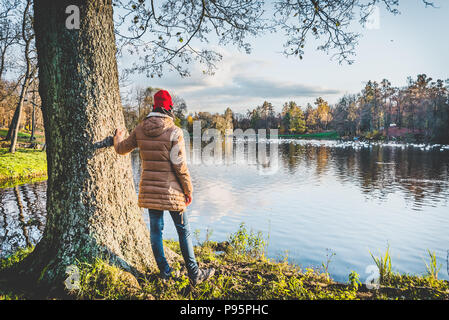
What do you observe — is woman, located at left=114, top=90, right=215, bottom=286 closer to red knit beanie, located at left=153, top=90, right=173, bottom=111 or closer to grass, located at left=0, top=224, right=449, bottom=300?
red knit beanie, located at left=153, top=90, right=173, bottom=111

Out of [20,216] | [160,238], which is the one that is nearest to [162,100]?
[160,238]

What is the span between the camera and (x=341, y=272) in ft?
20.7

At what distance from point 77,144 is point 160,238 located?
137 centimetres

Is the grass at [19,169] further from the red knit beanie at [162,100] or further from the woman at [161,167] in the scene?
the red knit beanie at [162,100]

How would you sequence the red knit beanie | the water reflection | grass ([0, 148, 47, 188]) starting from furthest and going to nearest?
grass ([0, 148, 47, 188]) < the water reflection < the red knit beanie

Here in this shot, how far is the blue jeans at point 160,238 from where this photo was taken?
10.6 ft

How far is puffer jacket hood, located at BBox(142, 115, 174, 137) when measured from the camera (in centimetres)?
312

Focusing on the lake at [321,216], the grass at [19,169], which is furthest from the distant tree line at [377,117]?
the grass at [19,169]

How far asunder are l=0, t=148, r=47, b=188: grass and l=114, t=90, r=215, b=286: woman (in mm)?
13824

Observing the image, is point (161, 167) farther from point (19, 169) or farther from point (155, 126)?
point (19, 169)

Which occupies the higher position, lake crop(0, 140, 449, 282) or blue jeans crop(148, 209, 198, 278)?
blue jeans crop(148, 209, 198, 278)

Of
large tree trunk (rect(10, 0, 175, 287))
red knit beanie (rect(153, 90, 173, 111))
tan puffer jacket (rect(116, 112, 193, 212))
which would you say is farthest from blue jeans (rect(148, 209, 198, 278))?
red knit beanie (rect(153, 90, 173, 111))
